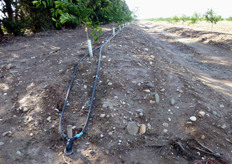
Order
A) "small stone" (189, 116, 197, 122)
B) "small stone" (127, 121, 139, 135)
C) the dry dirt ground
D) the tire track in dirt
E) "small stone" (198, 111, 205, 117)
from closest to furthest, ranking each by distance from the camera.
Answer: the dry dirt ground < "small stone" (127, 121, 139, 135) < "small stone" (189, 116, 197, 122) < "small stone" (198, 111, 205, 117) < the tire track in dirt

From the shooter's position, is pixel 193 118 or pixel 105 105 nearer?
pixel 193 118

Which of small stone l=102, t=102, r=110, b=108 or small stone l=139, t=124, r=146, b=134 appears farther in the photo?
small stone l=102, t=102, r=110, b=108

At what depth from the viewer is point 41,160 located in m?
2.15

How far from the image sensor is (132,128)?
2.68 metres

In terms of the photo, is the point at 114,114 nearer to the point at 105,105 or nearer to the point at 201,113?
the point at 105,105

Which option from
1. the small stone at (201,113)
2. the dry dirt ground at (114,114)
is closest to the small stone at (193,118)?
the dry dirt ground at (114,114)

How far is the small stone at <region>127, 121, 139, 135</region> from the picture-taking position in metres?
2.63

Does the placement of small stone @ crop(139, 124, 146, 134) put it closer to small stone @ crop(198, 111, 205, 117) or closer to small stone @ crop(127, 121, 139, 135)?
small stone @ crop(127, 121, 139, 135)

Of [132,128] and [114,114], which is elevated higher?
[114,114]

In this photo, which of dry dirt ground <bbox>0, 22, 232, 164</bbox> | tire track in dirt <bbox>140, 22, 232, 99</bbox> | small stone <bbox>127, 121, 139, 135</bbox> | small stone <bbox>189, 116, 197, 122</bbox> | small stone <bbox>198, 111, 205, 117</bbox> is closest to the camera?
dry dirt ground <bbox>0, 22, 232, 164</bbox>

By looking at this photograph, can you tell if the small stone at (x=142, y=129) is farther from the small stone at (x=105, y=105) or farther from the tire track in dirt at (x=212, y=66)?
the tire track in dirt at (x=212, y=66)

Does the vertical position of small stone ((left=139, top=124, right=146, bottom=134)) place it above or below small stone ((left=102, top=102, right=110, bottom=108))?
below

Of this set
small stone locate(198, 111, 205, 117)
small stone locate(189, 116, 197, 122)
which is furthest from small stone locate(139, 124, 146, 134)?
small stone locate(198, 111, 205, 117)

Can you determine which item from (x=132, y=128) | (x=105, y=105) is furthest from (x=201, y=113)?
(x=105, y=105)
